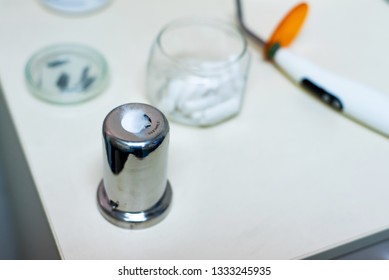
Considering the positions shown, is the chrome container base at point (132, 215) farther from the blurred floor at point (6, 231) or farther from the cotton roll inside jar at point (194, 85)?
the blurred floor at point (6, 231)

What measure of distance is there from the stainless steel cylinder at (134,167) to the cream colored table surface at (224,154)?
0.03 feet

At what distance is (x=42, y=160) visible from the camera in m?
0.44

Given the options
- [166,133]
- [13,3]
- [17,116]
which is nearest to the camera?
[166,133]

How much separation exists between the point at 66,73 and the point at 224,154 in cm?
19

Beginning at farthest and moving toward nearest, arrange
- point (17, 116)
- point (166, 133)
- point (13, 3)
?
1. point (13, 3)
2. point (17, 116)
3. point (166, 133)

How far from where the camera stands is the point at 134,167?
14.3 inches

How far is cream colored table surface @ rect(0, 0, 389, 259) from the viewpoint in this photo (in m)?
0.40

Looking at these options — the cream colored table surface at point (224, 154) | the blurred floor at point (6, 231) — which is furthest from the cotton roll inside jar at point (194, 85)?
the blurred floor at point (6, 231)

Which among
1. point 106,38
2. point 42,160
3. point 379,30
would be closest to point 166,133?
point 42,160

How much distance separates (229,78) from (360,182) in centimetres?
16

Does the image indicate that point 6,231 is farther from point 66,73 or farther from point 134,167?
point 134,167

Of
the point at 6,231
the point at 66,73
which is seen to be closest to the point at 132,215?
the point at 66,73

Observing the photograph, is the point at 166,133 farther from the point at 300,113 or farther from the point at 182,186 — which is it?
the point at 300,113

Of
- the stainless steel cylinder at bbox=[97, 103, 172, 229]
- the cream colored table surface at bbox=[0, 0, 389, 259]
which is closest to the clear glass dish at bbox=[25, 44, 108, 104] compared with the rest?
the cream colored table surface at bbox=[0, 0, 389, 259]
